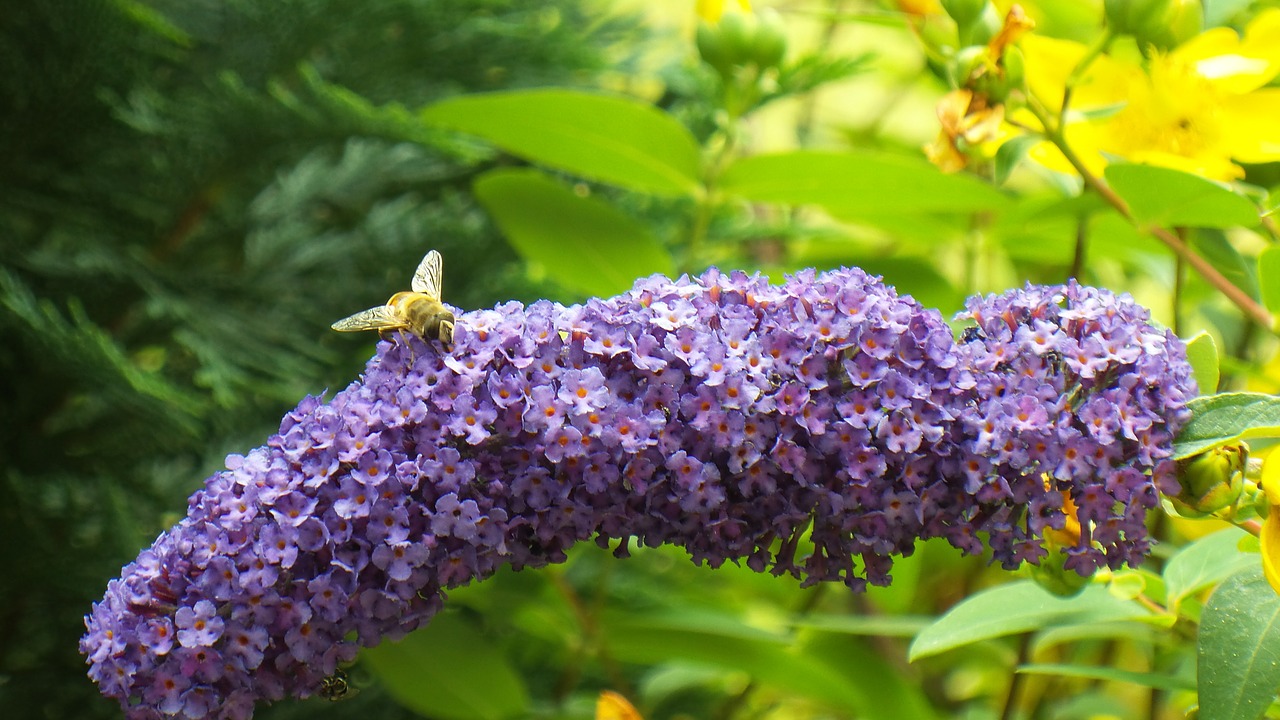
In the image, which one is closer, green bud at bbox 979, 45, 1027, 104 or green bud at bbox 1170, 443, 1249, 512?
green bud at bbox 1170, 443, 1249, 512

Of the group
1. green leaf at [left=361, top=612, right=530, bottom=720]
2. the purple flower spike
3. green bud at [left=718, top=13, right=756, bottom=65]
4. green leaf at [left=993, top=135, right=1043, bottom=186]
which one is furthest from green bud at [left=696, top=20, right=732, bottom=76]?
green leaf at [left=361, top=612, right=530, bottom=720]

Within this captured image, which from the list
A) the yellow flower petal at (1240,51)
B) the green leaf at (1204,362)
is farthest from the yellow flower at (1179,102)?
the green leaf at (1204,362)

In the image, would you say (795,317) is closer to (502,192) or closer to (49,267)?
(502,192)

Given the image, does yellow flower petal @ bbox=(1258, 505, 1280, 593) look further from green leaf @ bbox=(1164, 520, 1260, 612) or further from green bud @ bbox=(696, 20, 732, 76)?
green bud @ bbox=(696, 20, 732, 76)

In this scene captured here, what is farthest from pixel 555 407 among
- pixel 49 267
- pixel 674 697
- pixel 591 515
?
pixel 674 697

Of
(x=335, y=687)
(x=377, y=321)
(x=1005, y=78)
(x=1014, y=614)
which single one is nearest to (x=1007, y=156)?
(x=1005, y=78)

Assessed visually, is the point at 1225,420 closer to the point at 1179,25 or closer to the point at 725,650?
the point at 1179,25

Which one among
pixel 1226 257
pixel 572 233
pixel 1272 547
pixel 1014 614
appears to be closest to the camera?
pixel 1272 547
